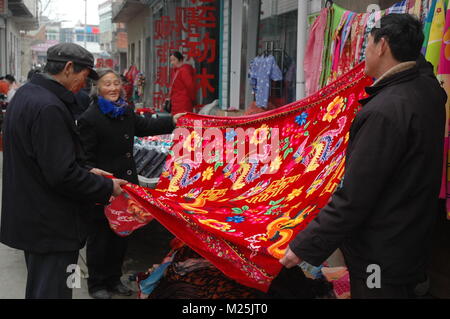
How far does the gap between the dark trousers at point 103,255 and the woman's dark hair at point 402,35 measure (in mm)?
2616

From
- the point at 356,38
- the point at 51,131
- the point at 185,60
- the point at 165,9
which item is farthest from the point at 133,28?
the point at 51,131

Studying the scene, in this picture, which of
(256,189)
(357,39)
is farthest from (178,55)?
(256,189)

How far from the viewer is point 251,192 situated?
3479mm

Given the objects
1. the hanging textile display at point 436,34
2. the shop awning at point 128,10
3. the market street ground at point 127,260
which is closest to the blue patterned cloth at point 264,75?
the market street ground at point 127,260

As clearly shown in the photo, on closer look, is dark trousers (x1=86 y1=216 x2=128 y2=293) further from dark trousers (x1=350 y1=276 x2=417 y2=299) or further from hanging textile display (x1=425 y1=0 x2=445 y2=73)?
hanging textile display (x1=425 y1=0 x2=445 y2=73)

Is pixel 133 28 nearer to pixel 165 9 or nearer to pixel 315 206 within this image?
pixel 165 9

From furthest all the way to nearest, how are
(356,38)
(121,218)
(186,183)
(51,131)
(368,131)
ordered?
(356,38) → (186,183) → (121,218) → (51,131) → (368,131)

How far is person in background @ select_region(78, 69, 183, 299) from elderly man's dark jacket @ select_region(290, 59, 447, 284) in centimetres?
207

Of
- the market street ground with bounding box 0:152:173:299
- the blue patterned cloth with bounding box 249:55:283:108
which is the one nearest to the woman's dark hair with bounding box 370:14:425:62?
the market street ground with bounding box 0:152:173:299

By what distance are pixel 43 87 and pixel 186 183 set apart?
1489mm

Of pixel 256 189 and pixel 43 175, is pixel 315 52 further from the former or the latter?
pixel 43 175

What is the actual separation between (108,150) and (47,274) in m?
1.37

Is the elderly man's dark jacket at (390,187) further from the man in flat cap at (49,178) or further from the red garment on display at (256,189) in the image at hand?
the man in flat cap at (49,178)

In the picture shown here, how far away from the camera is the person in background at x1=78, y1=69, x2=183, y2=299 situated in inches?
153
